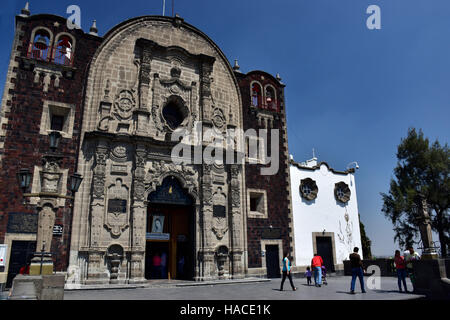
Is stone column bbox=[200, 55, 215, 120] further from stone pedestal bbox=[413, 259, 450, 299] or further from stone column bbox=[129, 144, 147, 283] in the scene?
stone pedestal bbox=[413, 259, 450, 299]

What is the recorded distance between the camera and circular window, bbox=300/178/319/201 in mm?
21438

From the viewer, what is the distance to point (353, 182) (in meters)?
24.0

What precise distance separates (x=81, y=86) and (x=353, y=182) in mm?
19372

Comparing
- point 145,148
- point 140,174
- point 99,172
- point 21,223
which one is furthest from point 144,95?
point 21,223

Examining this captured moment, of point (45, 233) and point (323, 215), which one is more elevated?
point (323, 215)

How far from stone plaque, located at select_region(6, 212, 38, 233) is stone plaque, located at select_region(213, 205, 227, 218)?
857cm

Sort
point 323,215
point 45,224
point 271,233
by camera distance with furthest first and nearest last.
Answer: point 323,215, point 271,233, point 45,224

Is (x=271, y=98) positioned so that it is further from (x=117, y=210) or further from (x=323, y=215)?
(x=117, y=210)

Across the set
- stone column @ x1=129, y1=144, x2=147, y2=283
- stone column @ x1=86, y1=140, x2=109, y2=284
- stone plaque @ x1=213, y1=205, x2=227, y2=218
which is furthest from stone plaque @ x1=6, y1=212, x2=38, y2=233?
stone plaque @ x1=213, y1=205, x2=227, y2=218

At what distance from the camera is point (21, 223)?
1320 cm

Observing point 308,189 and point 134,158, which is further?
point 308,189

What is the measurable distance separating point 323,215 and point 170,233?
35.0 feet

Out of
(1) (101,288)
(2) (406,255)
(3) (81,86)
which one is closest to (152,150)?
(3) (81,86)
